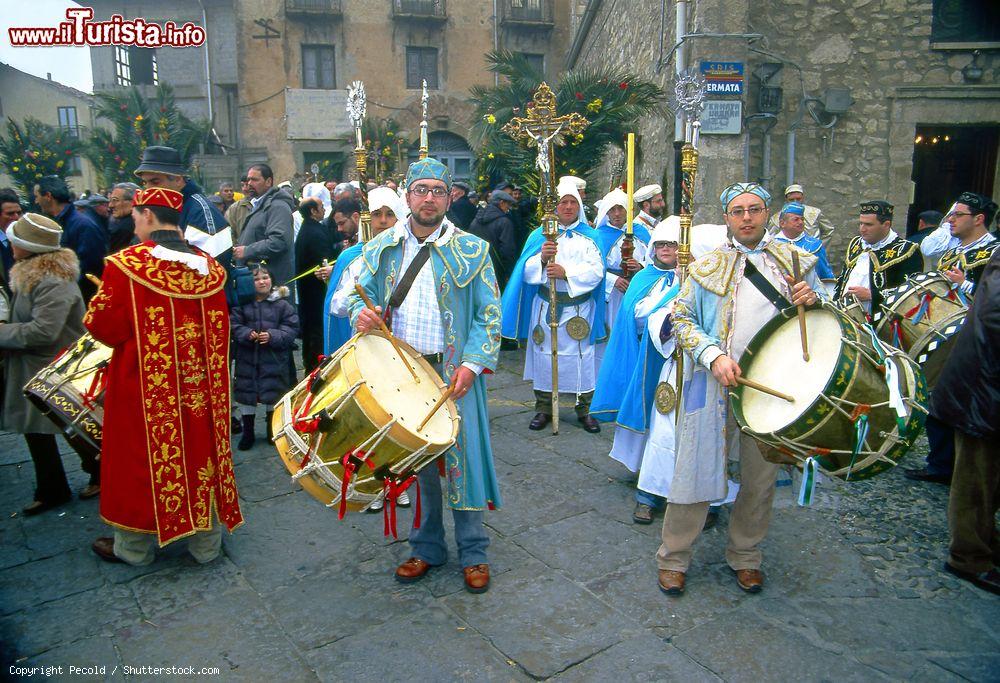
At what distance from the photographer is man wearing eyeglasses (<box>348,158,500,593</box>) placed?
364cm

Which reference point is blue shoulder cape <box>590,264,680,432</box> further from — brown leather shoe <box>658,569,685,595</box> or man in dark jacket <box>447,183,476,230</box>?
man in dark jacket <box>447,183,476,230</box>

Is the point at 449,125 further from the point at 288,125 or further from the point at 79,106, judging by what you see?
the point at 79,106

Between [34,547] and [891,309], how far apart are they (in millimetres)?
5829

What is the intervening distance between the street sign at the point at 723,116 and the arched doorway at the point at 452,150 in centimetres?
1649

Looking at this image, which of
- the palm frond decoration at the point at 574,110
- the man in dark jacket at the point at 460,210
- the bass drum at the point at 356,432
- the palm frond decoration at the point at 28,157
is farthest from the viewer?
the palm frond decoration at the point at 28,157

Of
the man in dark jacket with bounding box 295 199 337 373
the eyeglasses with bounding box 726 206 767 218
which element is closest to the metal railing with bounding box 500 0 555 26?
the man in dark jacket with bounding box 295 199 337 373

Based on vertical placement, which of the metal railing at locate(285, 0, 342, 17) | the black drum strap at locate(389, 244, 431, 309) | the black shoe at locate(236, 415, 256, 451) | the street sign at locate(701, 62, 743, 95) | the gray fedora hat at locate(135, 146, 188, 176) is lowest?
the black shoe at locate(236, 415, 256, 451)

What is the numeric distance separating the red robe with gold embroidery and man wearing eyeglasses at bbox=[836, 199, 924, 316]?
5.00 metres

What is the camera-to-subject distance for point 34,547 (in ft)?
13.7

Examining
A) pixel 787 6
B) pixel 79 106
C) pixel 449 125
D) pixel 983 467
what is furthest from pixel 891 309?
pixel 79 106

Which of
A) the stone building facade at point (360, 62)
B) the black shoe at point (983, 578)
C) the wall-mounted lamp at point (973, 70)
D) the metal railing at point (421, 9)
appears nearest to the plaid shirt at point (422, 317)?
the black shoe at point (983, 578)

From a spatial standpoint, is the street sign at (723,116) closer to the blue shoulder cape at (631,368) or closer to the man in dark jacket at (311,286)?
the man in dark jacket at (311,286)

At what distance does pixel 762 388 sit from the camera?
3129mm

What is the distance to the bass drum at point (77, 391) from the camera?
382 cm
